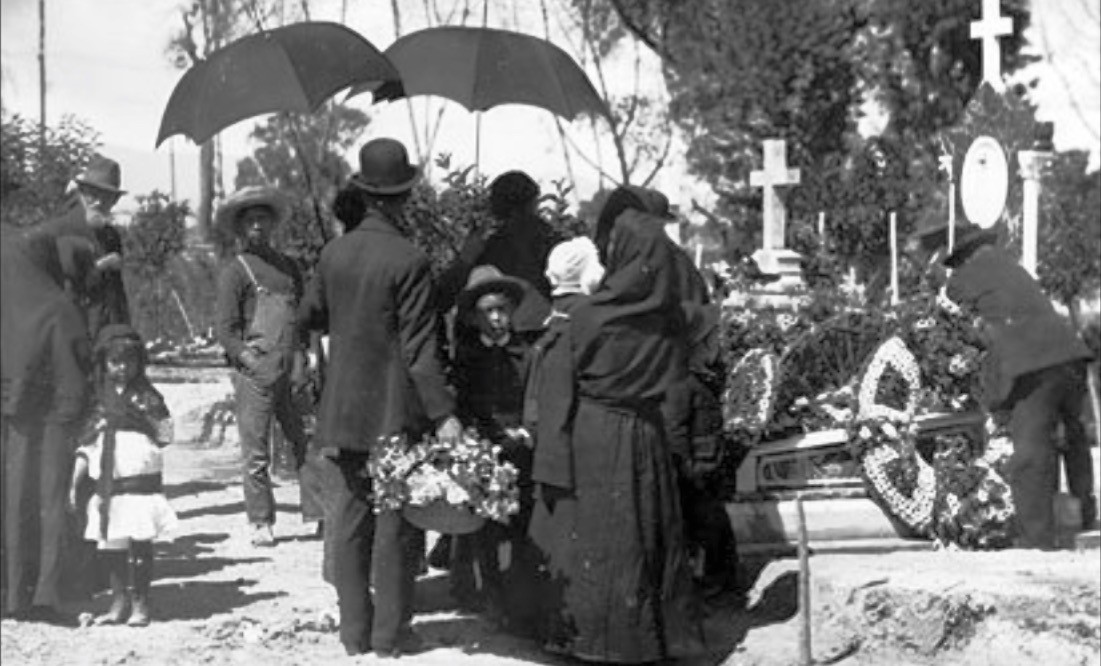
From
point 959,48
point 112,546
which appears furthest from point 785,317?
point 959,48

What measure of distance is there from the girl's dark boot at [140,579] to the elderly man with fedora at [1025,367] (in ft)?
13.7

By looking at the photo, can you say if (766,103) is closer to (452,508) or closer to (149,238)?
(149,238)

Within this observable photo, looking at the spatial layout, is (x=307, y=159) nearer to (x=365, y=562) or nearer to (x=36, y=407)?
(x=365, y=562)

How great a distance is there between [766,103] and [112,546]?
55.6ft

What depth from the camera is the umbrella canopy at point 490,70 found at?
9117 millimetres

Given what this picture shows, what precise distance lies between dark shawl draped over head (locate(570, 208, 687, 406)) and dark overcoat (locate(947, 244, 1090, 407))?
2230 mm

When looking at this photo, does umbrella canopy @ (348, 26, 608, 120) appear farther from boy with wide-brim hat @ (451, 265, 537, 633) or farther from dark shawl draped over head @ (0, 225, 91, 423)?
dark shawl draped over head @ (0, 225, 91, 423)

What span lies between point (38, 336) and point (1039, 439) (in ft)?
15.8

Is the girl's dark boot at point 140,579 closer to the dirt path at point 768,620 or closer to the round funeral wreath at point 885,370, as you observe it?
the dirt path at point 768,620

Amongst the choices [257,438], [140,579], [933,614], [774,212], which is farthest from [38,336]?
[774,212]

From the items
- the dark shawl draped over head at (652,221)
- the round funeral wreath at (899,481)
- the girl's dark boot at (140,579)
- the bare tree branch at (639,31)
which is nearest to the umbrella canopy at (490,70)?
the dark shawl draped over head at (652,221)

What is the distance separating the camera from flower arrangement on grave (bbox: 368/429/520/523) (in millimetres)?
6723

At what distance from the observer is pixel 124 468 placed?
6.75m

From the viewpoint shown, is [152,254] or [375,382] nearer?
[375,382]
